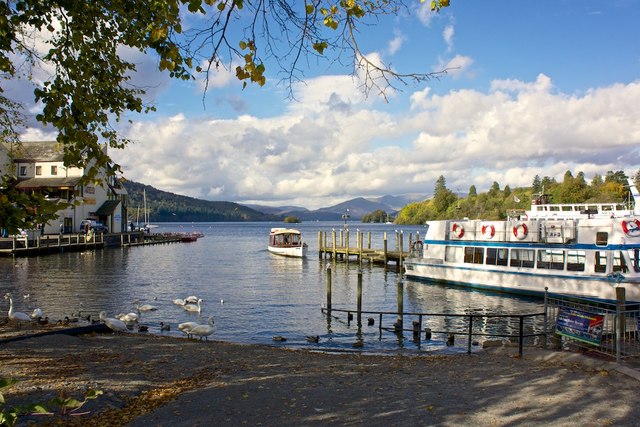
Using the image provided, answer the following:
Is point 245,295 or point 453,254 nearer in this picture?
point 245,295

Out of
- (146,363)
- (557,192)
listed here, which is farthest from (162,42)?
(557,192)

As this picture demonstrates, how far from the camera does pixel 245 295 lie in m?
34.2

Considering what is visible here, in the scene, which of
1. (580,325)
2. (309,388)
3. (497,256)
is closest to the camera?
(309,388)

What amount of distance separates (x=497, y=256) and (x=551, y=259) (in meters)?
4.25

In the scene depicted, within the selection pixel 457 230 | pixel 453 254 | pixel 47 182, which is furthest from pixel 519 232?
pixel 47 182

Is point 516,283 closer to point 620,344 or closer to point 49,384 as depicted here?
point 620,344

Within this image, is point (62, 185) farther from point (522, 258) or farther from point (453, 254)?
point (522, 258)

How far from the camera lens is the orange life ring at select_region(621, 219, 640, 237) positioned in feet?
88.2

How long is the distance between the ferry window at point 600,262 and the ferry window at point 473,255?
8.70 metres

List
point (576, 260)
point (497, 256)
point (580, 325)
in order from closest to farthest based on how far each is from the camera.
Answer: point (580, 325) → point (576, 260) → point (497, 256)

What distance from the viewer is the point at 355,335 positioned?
21688mm

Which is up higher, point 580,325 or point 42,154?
point 42,154

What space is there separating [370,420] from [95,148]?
5.68m

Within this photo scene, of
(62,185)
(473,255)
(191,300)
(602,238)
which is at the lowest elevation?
(191,300)
